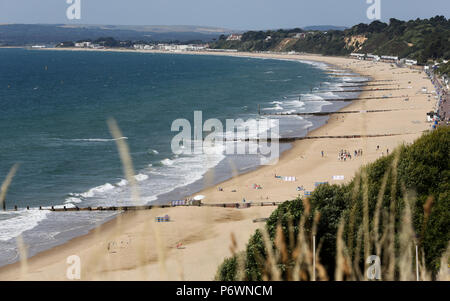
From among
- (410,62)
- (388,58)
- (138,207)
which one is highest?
(388,58)

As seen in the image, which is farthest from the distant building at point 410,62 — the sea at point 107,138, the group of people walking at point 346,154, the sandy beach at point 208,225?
the group of people walking at point 346,154

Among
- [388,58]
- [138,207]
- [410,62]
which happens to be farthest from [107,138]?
[388,58]

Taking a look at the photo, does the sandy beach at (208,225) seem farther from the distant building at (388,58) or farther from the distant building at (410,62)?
the distant building at (388,58)

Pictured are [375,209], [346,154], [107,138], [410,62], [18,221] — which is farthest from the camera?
[410,62]

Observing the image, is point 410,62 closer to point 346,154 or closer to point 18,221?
point 346,154

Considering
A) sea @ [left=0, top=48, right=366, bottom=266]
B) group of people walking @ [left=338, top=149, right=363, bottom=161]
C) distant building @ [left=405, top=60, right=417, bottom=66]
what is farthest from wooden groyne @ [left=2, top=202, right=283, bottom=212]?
distant building @ [left=405, top=60, right=417, bottom=66]

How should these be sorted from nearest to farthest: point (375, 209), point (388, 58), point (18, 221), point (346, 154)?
point (375, 209)
point (18, 221)
point (346, 154)
point (388, 58)
